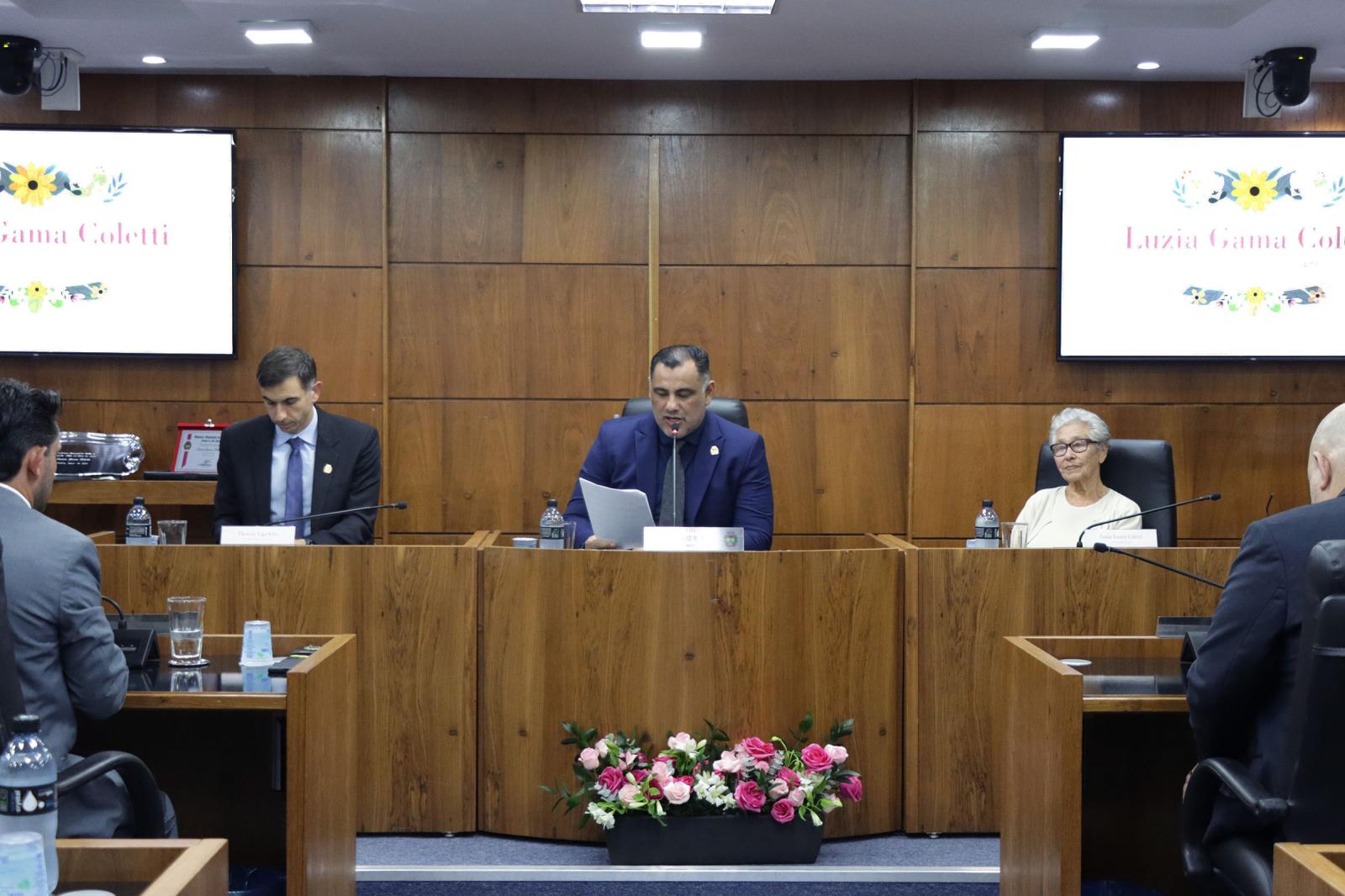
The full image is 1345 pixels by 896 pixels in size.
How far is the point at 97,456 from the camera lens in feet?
18.0

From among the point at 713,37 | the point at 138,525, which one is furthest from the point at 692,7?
the point at 138,525

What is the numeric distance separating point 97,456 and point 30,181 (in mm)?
1191

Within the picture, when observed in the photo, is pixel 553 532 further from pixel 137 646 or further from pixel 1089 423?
pixel 1089 423

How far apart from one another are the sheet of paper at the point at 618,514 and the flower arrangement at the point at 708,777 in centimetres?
57

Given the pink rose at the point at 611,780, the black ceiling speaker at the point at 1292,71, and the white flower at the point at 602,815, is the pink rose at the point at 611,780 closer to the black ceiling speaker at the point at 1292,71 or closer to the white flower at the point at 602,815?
the white flower at the point at 602,815

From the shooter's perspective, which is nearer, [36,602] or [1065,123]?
[36,602]

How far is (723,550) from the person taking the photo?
384 cm

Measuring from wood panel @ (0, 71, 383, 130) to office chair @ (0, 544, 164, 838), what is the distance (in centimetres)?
371

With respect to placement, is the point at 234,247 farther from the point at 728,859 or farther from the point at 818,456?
the point at 728,859

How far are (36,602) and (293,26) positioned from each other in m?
3.08

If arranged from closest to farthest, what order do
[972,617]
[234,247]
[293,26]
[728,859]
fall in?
[728,859]
[972,617]
[293,26]
[234,247]

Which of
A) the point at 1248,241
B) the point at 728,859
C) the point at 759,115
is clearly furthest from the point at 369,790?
the point at 1248,241

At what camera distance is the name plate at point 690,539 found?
3.85m

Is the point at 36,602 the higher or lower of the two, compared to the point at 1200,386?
lower
